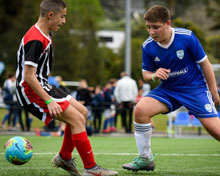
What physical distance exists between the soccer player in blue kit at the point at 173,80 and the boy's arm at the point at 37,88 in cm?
120

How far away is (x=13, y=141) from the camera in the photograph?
5.47 meters

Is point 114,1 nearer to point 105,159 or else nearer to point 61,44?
point 61,44

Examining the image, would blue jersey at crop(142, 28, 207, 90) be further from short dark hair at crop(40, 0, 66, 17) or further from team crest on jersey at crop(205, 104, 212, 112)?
short dark hair at crop(40, 0, 66, 17)

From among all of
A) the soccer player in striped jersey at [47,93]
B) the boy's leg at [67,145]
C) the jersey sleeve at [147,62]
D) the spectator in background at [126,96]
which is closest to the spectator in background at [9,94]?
the spectator in background at [126,96]

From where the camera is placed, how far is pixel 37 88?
4.89 m

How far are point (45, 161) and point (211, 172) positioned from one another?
256 cm

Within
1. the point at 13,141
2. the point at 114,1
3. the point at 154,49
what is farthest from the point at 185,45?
the point at 114,1

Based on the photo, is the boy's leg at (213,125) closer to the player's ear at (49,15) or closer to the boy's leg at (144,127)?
the boy's leg at (144,127)

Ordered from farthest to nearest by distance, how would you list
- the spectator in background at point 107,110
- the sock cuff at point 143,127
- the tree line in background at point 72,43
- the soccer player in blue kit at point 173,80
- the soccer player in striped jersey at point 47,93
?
the tree line in background at point 72,43
the spectator in background at point 107,110
the sock cuff at point 143,127
the soccer player in blue kit at point 173,80
the soccer player in striped jersey at point 47,93

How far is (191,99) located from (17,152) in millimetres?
2253

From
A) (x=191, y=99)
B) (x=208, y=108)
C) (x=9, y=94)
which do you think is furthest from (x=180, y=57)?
(x=9, y=94)

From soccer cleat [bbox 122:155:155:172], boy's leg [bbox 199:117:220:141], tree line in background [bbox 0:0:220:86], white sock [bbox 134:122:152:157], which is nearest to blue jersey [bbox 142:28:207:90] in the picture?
boy's leg [bbox 199:117:220:141]

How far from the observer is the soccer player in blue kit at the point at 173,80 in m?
5.58

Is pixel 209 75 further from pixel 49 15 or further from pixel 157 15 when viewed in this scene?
pixel 49 15
